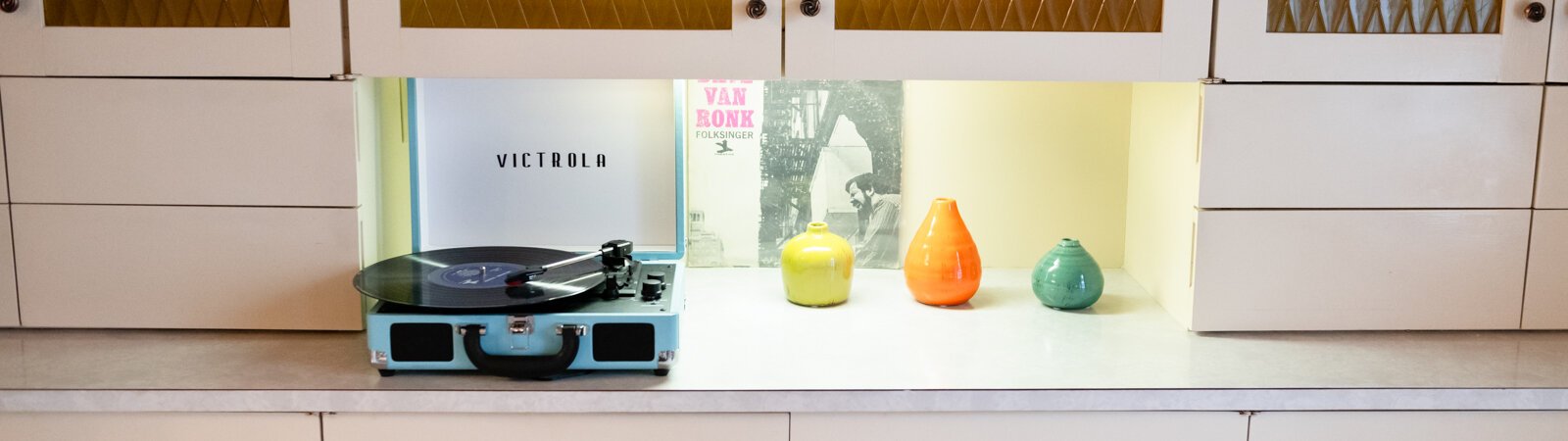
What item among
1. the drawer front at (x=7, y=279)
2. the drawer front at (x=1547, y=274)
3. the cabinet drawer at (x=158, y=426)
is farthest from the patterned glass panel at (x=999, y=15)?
the drawer front at (x=7, y=279)

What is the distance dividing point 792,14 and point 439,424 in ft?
2.34

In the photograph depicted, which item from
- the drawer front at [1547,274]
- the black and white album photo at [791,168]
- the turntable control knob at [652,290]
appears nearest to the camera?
the turntable control knob at [652,290]

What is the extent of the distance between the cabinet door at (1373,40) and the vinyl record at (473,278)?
943 millimetres

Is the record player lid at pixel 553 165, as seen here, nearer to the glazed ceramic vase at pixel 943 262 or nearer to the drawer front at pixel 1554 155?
the glazed ceramic vase at pixel 943 262

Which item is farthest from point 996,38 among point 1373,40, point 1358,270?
point 1358,270

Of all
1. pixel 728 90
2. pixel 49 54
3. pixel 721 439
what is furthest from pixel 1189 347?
pixel 49 54

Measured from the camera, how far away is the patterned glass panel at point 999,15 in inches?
65.8

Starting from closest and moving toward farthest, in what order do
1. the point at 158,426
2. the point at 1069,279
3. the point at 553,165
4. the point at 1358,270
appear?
the point at 158,426 → the point at 1358,270 → the point at 1069,279 → the point at 553,165

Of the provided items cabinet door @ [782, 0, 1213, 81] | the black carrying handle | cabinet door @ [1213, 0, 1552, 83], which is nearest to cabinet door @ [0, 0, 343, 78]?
the black carrying handle

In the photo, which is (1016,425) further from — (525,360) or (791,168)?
(791,168)

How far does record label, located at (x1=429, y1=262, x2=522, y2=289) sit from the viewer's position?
1.67 m

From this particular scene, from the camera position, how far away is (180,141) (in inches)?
67.2

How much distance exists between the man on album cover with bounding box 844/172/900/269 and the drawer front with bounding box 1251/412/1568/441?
794 millimetres

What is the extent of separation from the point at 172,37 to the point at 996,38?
44.4 inches
